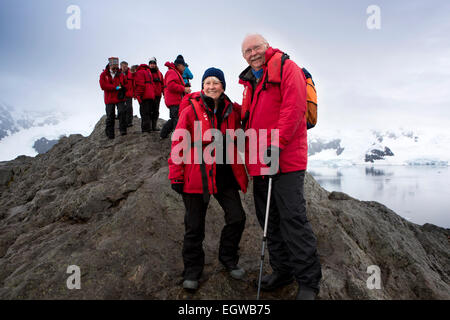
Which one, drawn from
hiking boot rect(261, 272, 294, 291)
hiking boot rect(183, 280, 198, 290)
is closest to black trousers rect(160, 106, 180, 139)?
hiking boot rect(183, 280, 198, 290)

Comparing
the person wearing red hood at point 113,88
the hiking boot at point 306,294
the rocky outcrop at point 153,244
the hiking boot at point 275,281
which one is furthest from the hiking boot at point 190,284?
the person wearing red hood at point 113,88

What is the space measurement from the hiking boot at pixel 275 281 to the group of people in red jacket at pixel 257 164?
1cm

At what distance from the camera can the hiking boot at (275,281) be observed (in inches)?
135

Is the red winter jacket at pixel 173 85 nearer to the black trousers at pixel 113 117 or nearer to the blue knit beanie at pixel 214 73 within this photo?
the black trousers at pixel 113 117

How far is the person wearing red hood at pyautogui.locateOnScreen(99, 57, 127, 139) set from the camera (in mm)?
9281

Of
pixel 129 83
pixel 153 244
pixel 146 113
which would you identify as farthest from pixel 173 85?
pixel 153 244

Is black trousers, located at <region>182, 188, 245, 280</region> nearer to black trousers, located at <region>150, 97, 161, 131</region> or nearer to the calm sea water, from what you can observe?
black trousers, located at <region>150, 97, 161, 131</region>

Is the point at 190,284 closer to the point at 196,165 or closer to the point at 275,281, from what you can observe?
the point at 275,281

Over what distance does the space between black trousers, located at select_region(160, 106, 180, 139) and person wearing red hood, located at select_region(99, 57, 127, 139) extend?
7.22 feet

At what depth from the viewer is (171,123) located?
860cm

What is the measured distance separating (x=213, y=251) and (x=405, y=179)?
155 meters

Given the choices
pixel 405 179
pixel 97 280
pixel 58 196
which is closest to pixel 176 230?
pixel 97 280
